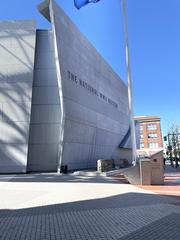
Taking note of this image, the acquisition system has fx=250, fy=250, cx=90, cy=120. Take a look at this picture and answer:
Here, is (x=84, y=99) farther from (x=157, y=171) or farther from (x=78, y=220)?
(x=78, y=220)

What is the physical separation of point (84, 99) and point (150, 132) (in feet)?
264

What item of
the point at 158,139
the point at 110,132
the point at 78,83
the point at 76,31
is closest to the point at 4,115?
the point at 78,83

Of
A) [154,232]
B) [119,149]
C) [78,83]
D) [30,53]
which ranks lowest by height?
[154,232]

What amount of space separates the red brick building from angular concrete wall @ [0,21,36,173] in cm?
8118

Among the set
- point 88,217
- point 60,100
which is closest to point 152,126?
point 60,100

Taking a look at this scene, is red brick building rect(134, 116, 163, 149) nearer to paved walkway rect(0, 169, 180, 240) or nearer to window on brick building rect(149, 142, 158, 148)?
window on brick building rect(149, 142, 158, 148)

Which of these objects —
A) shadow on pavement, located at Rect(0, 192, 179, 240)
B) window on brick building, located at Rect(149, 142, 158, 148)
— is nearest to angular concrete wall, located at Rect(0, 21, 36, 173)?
shadow on pavement, located at Rect(0, 192, 179, 240)

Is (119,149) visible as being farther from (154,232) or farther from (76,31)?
(154,232)

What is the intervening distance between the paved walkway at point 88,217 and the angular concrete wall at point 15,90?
41.8 ft

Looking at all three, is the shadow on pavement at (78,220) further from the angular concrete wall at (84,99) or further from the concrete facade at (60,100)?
the angular concrete wall at (84,99)

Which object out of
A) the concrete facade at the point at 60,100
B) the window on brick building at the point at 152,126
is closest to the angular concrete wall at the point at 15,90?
the concrete facade at the point at 60,100

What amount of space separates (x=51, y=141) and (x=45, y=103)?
3.86 metres

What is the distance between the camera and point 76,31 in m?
28.0

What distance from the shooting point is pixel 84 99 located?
27734mm
